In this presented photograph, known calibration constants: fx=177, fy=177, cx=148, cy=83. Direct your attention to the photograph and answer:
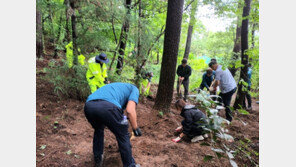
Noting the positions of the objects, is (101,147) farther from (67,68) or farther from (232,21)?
(232,21)

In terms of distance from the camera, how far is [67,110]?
189 inches

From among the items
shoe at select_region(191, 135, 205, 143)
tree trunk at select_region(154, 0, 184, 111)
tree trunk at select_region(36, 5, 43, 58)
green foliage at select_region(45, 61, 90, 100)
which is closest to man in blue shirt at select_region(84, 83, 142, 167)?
shoe at select_region(191, 135, 205, 143)

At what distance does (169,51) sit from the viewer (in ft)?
16.7

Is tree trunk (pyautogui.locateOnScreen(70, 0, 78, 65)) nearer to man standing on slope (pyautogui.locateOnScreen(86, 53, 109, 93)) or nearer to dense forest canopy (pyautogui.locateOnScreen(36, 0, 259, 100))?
dense forest canopy (pyautogui.locateOnScreen(36, 0, 259, 100))

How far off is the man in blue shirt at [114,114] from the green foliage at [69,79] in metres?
2.94

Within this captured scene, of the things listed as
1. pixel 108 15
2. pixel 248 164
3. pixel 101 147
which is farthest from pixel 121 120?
pixel 108 15

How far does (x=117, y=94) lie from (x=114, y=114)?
35 centimetres

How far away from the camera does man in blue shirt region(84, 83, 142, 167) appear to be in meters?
2.39

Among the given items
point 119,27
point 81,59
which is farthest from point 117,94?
point 119,27

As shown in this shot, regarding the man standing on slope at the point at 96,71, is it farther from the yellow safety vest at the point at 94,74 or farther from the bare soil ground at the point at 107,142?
the bare soil ground at the point at 107,142

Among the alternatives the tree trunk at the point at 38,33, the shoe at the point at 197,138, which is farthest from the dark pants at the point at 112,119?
the tree trunk at the point at 38,33

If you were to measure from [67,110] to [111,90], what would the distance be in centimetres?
280

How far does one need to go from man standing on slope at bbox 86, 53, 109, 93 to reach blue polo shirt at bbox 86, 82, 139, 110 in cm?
212

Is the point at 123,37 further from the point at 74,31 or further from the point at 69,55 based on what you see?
the point at 69,55
